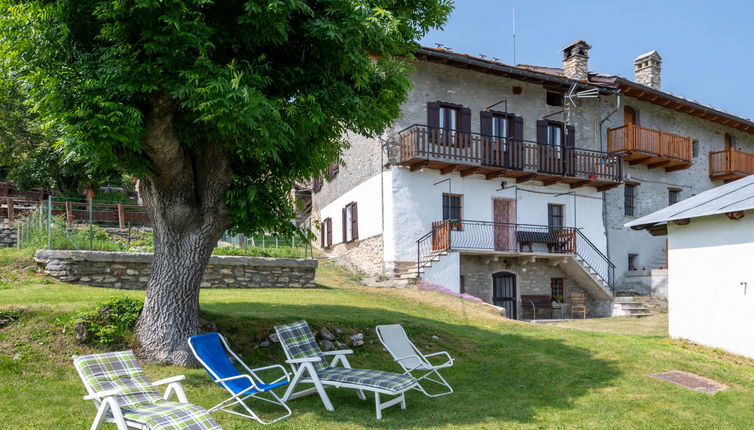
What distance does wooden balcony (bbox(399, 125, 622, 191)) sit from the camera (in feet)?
54.6

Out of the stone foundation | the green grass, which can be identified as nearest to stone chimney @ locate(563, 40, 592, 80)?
the stone foundation

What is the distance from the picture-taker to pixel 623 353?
340 inches

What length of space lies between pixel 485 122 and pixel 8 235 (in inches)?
561

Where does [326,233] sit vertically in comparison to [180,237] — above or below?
above

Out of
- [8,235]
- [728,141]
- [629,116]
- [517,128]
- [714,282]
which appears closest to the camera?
[714,282]

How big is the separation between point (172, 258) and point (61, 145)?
197 centimetres

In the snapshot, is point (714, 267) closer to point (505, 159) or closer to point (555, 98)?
point (505, 159)

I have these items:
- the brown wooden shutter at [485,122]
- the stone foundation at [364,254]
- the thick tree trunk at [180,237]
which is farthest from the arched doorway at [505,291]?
the thick tree trunk at [180,237]

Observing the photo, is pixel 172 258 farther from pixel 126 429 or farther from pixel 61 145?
pixel 126 429

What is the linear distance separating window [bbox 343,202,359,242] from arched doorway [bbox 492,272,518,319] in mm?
4825

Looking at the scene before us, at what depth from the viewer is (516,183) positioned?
60.8ft

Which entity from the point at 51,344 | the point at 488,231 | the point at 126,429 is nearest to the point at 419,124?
the point at 488,231

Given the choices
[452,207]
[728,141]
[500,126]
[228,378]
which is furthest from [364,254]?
[728,141]

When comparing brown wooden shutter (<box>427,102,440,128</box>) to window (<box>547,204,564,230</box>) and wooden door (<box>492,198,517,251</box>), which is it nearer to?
wooden door (<box>492,198,517,251</box>)
